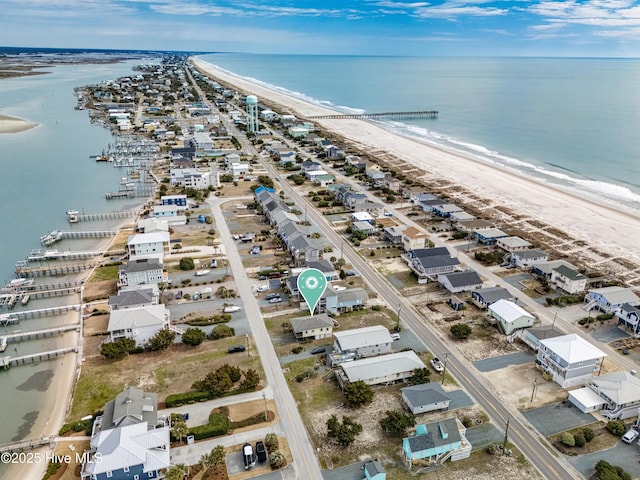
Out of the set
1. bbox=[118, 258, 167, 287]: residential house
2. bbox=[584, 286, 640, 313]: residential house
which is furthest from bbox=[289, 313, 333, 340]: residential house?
bbox=[584, 286, 640, 313]: residential house

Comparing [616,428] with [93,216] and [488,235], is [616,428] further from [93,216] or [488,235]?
[93,216]

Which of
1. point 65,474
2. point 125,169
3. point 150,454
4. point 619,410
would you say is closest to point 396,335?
Result: point 619,410

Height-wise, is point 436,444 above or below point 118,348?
above

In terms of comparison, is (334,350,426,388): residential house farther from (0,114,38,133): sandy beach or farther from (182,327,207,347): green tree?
(0,114,38,133): sandy beach

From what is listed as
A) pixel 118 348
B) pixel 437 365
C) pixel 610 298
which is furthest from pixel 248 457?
pixel 610 298

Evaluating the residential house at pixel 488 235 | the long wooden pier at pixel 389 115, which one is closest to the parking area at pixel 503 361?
the residential house at pixel 488 235

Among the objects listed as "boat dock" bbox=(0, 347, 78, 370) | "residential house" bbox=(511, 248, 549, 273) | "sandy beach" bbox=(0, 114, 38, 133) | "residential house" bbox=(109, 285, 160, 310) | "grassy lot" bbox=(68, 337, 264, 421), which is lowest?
"boat dock" bbox=(0, 347, 78, 370)
